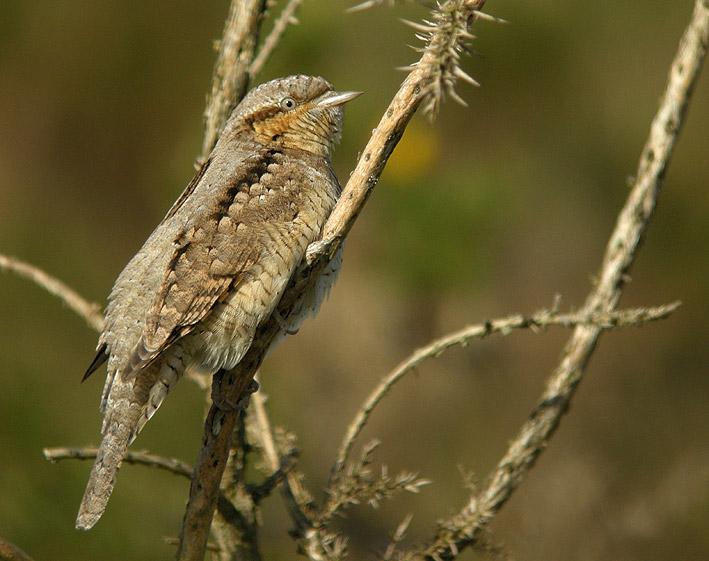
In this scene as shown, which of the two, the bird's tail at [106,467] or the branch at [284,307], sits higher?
the branch at [284,307]

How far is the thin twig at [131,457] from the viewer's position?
89.8 inches

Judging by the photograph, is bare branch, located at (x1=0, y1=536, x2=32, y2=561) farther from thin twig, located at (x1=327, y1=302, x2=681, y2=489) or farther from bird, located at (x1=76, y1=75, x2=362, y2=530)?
thin twig, located at (x1=327, y1=302, x2=681, y2=489)

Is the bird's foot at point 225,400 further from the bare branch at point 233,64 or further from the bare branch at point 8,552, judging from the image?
the bare branch at point 233,64

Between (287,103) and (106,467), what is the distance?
1475 mm

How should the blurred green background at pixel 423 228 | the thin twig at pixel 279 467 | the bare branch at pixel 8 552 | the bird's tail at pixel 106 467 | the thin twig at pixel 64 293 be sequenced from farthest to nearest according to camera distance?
1. the blurred green background at pixel 423 228
2. the thin twig at pixel 64 293
3. the thin twig at pixel 279 467
4. the bird's tail at pixel 106 467
5. the bare branch at pixel 8 552

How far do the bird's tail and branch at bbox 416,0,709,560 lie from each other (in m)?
1.03

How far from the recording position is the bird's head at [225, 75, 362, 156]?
2.88m

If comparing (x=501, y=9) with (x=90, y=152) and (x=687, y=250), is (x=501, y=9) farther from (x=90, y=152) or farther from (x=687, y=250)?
(x=90, y=152)

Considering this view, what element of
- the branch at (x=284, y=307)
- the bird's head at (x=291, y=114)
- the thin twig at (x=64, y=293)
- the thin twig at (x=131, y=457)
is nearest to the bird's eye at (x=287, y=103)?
the bird's head at (x=291, y=114)

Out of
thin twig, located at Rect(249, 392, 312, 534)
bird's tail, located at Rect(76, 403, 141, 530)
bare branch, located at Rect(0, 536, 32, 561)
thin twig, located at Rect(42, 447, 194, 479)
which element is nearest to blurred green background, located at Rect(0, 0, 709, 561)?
thin twig, located at Rect(249, 392, 312, 534)

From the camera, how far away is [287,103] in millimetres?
2938

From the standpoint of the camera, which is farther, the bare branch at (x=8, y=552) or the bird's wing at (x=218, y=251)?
the bird's wing at (x=218, y=251)

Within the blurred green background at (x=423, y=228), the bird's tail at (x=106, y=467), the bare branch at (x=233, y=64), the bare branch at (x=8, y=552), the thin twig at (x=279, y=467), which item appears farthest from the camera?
the blurred green background at (x=423, y=228)

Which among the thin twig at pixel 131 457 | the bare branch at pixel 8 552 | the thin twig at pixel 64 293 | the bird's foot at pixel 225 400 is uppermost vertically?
the bird's foot at pixel 225 400
